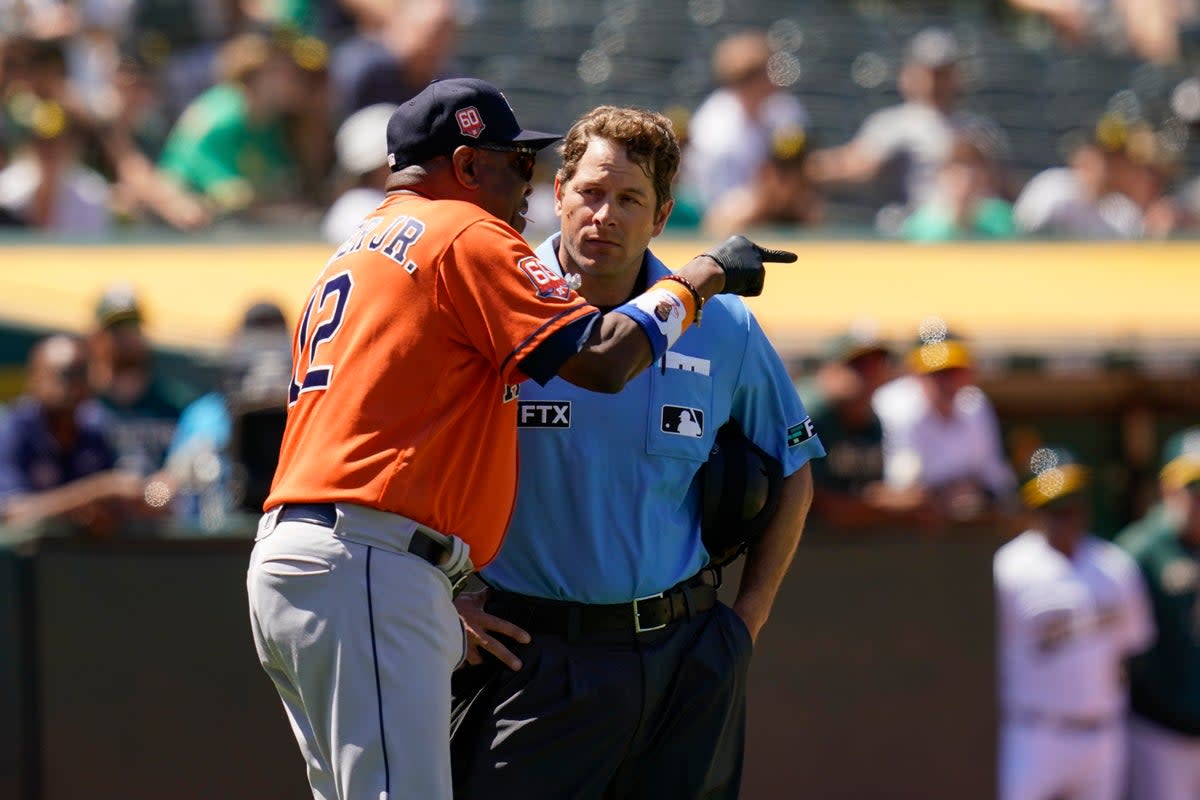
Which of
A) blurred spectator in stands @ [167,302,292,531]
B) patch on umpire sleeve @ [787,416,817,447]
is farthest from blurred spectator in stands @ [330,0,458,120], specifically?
patch on umpire sleeve @ [787,416,817,447]

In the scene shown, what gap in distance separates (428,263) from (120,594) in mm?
3116

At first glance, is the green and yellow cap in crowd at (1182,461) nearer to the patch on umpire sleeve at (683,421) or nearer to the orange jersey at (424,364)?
the patch on umpire sleeve at (683,421)

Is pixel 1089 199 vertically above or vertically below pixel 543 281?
above

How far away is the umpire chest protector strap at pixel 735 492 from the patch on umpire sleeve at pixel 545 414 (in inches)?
14.0

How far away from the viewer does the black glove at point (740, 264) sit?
12.1 ft

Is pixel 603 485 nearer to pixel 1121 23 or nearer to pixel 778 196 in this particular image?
pixel 778 196

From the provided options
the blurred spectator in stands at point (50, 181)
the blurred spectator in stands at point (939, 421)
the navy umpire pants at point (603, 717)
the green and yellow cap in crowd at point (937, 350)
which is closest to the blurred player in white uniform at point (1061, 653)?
the blurred spectator in stands at point (939, 421)

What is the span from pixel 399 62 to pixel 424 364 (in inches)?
261

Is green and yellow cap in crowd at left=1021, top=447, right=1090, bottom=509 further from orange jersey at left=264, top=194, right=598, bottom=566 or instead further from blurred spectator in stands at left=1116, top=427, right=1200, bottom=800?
orange jersey at left=264, top=194, right=598, bottom=566

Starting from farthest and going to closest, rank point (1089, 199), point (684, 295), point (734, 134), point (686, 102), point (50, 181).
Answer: point (686, 102), point (1089, 199), point (734, 134), point (50, 181), point (684, 295)

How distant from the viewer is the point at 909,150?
1079cm

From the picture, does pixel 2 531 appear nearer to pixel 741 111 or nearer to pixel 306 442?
A: pixel 306 442

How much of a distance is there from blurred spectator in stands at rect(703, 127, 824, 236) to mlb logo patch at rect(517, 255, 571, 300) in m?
6.01

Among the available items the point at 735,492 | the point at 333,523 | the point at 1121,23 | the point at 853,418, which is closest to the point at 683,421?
the point at 735,492
